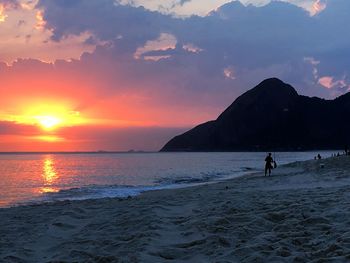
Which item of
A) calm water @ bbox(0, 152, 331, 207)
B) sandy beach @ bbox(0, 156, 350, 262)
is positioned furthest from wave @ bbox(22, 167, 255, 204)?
sandy beach @ bbox(0, 156, 350, 262)

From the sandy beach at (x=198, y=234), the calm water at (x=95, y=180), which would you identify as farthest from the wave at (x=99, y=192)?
the sandy beach at (x=198, y=234)

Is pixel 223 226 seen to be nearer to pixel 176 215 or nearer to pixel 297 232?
pixel 297 232

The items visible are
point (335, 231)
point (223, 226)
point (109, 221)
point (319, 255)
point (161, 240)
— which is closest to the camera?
point (319, 255)

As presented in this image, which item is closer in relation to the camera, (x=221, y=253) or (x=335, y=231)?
(x=221, y=253)

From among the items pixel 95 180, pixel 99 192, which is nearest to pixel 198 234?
pixel 99 192

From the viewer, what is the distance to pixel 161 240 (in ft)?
27.8

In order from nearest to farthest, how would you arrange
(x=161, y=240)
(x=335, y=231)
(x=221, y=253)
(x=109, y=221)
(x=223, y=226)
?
1. (x=221, y=253)
2. (x=335, y=231)
3. (x=161, y=240)
4. (x=223, y=226)
5. (x=109, y=221)

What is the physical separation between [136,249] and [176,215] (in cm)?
379

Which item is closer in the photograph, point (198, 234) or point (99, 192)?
point (198, 234)

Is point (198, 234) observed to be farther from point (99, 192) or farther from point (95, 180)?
point (95, 180)

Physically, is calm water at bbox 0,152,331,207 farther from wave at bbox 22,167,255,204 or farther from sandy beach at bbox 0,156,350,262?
sandy beach at bbox 0,156,350,262

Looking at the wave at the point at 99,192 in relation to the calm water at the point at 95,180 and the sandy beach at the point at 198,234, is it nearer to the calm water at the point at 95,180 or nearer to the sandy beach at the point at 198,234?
the calm water at the point at 95,180

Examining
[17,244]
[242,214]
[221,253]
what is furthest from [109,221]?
[221,253]

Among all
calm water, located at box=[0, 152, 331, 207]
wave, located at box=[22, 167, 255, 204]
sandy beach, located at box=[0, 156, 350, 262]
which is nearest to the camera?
sandy beach, located at box=[0, 156, 350, 262]
